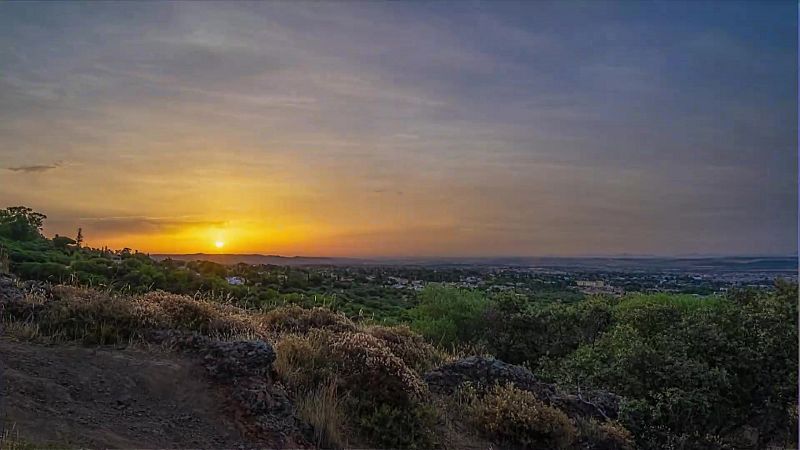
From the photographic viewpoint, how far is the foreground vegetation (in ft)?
26.9

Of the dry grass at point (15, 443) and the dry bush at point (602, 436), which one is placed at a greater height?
the dry grass at point (15, 443)

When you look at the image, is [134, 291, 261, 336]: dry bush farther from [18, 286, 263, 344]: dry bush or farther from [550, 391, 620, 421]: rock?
[550, 391, 620, 421]: rock

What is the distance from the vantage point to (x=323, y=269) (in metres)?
36.6

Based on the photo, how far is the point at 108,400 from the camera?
6.68m

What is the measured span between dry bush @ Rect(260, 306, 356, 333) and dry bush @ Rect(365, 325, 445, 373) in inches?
22.2

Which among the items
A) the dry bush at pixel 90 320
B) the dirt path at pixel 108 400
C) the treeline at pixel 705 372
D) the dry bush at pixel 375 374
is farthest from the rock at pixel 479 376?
the dry bush at pixel 90 320

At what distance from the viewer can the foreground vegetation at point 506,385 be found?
8195mm

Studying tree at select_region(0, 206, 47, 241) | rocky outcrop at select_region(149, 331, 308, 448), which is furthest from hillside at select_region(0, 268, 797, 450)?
tree at select_region(0, 206, 47, 241)

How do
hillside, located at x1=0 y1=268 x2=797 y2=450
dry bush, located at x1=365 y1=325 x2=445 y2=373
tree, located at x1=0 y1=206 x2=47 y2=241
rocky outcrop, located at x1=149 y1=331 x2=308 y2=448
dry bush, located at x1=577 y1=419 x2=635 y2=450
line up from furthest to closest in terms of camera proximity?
1. tree, located at x1=0 y1=206 x2=47 y2=241
2. dry bush, located at x1=365 y1=325 x2=445 y2=373
3. dry bush, located at x1=577 y1=419 x2=635 y2=450
4. rocky outcrop, located at x1=149 y1=331 x2=308 y2=448
5. hillside, located at x1=0 y1=268 x2=797 y2=450

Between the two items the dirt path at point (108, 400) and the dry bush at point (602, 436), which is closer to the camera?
the dirt path at point (108, 400)

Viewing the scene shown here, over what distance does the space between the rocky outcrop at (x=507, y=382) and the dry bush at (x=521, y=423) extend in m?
0.74

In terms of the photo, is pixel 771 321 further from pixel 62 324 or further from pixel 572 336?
pixel 62 324

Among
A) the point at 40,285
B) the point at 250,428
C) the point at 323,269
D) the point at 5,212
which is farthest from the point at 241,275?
the point at 250,428

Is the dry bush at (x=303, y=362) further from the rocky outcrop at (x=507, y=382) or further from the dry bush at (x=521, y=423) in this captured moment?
the dry bush at (x=521, y=423)
